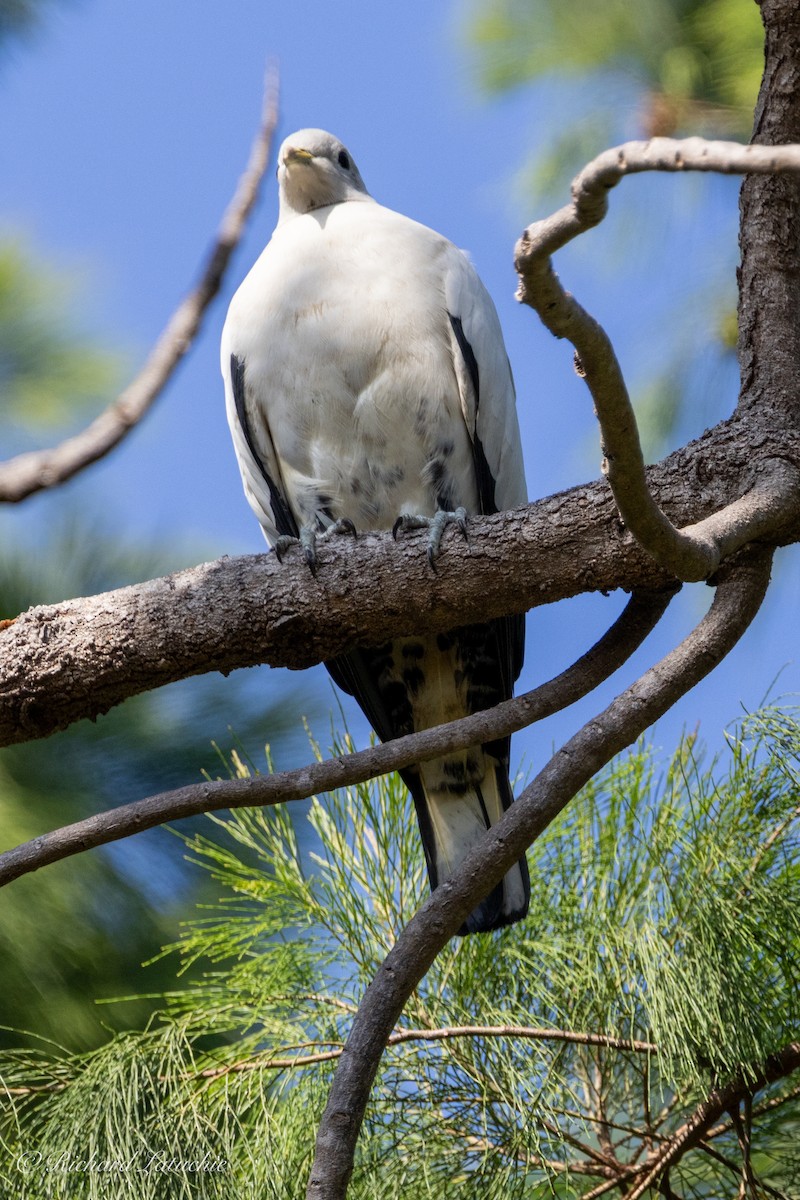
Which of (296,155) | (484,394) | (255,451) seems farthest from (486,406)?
(296,155)

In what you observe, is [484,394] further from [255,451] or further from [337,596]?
[337,596]

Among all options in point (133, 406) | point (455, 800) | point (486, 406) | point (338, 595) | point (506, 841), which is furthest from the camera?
point (486, 406)

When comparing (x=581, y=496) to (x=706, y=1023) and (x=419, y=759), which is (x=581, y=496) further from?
(x=706, y=1023)

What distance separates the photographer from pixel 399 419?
2.38m

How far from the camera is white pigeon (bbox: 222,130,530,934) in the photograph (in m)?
2.38

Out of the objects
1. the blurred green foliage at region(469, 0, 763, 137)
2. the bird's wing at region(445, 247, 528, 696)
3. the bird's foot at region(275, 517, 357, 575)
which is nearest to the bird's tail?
the bird's wing at region(445, 247, 528, 696)

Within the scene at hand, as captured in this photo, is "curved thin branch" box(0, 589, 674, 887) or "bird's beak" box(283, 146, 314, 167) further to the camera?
"bird's beak" box(283, 146, 314, 167)

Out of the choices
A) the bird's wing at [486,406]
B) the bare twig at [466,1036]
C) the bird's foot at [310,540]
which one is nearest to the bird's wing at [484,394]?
the bird's wing at [486,406]

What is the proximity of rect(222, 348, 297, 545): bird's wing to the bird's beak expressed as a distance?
519 millimetres

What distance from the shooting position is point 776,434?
5.90 ft

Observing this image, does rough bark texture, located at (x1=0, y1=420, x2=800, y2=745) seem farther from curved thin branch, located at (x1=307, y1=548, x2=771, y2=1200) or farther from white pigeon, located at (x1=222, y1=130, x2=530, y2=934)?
white pigeon, located at (x1=222, y1=130, x2=530, y2=934)

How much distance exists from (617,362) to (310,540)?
0.71 metres

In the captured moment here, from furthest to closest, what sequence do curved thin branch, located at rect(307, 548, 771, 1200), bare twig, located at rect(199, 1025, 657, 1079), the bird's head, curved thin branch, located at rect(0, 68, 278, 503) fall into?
the bird's head
bare twig, located at rect(199, 1025, 657, 1079)
curved thin branch, located at rect(307, 548, 771, 1200)
curved thin branch, located at rect(0, 68, 278, 503)

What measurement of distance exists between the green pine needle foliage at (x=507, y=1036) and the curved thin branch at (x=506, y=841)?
0.32m
